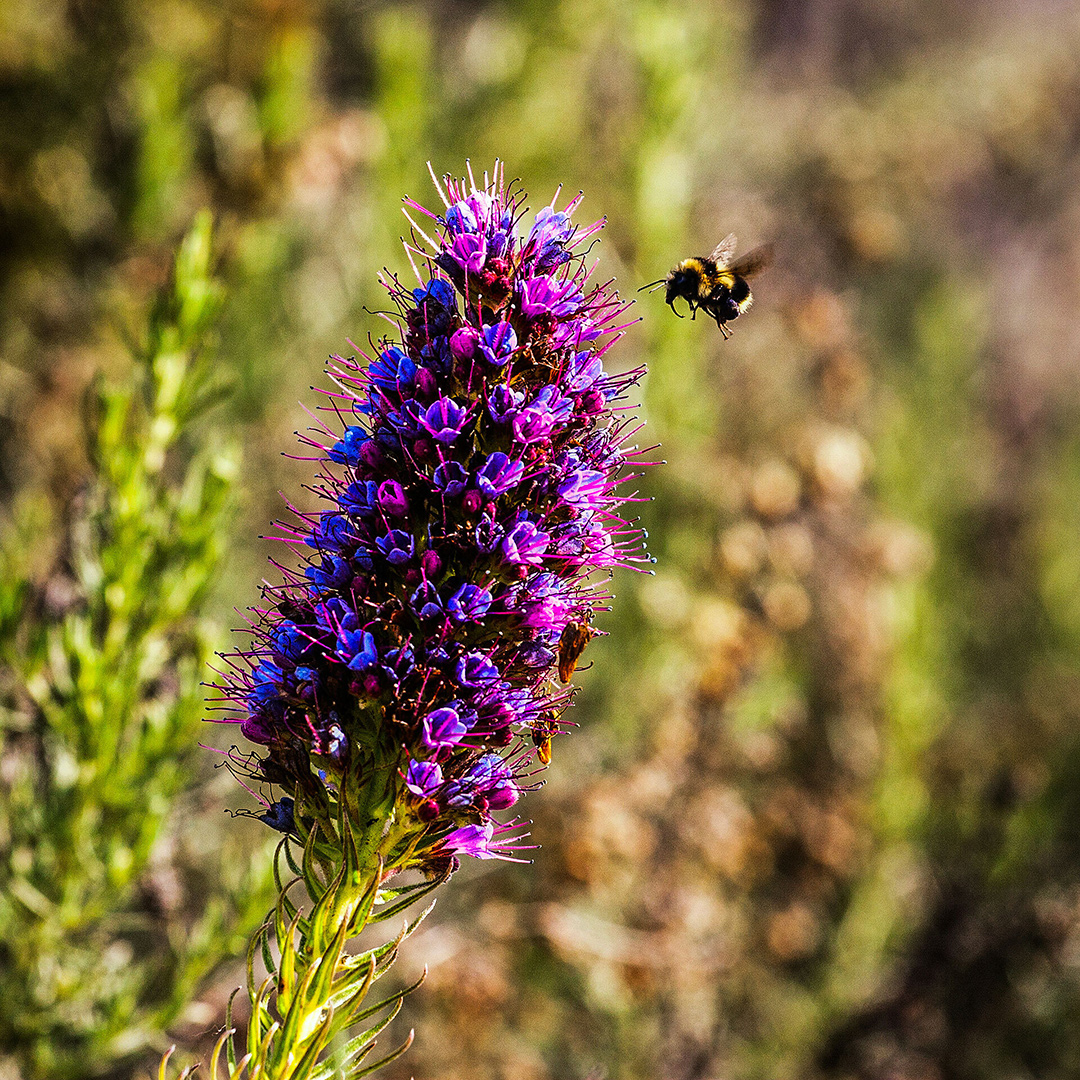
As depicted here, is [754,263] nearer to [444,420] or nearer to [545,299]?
[545,299]

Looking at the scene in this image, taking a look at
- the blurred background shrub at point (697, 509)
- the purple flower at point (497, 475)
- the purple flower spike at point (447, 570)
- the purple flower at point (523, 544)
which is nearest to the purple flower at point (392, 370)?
the purple flower spike at point (447, 570)

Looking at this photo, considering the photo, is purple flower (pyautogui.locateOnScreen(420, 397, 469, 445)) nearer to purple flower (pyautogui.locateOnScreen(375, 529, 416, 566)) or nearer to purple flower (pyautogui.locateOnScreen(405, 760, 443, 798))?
purple flower (pyautogui.locateOnScreen(375, 529, 416, 566))

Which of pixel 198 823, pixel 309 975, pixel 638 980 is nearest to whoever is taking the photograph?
pixel 309 975

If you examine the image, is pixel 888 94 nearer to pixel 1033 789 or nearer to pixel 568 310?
pixel 1033 789

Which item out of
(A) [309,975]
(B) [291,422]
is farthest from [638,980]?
(B) [291,422]

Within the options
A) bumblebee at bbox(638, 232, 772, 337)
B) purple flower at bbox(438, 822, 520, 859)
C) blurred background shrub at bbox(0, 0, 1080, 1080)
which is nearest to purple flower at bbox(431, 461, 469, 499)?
purple flower at bbox(438, 822, 520, 859)

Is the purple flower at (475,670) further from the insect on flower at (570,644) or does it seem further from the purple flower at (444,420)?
the purple flower at (444,420)
